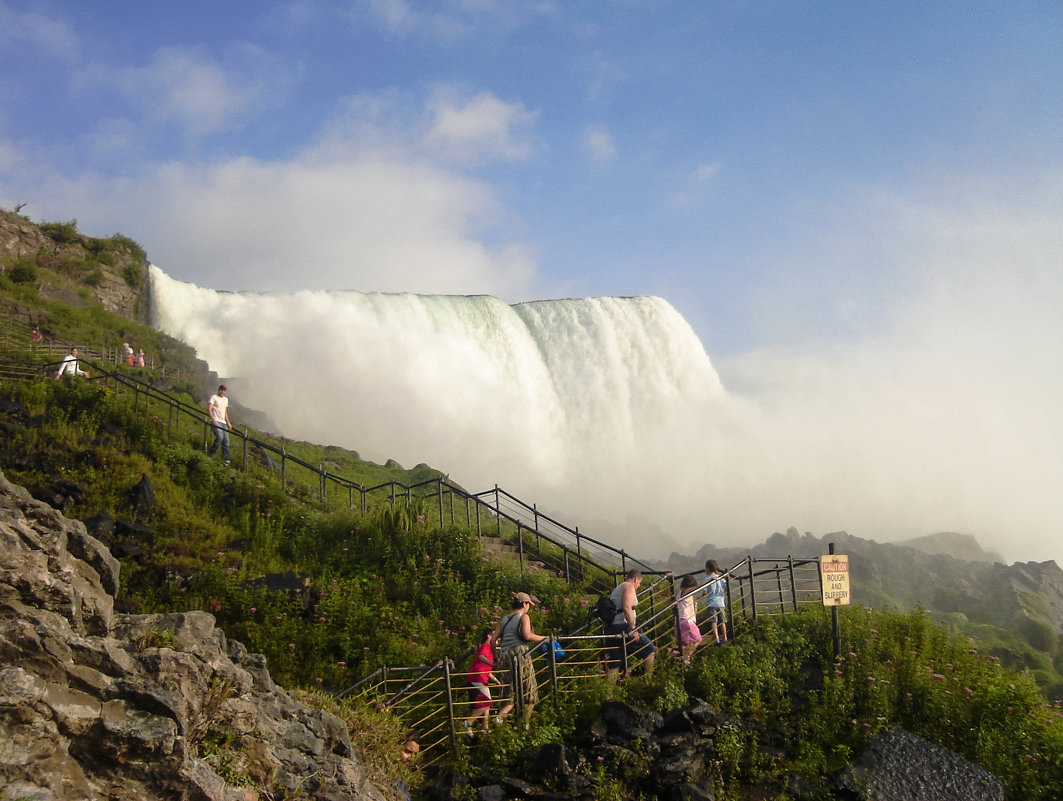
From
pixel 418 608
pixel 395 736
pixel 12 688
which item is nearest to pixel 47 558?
pixel 12 688

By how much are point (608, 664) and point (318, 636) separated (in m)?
3.96

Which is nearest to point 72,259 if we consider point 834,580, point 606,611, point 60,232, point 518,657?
point 60,232

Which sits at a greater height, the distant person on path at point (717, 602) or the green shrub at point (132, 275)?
the green shrub at point (132, 275)

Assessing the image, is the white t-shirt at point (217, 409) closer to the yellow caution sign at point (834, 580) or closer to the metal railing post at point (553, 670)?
the metal railing post at point (553, 670)

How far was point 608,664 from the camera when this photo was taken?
10.7 m

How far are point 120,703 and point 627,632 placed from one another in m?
6.69

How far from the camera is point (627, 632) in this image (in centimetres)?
1058

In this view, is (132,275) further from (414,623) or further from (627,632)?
(627,632)

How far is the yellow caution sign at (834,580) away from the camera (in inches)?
420

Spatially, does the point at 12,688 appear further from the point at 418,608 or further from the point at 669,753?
the point at 418,608

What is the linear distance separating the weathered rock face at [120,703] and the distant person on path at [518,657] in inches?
91.4

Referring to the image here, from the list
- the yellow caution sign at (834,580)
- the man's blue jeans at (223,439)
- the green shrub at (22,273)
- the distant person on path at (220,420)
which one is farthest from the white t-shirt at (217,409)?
the green shrub at (22,273)

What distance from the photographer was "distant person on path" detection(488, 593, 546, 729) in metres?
9.19

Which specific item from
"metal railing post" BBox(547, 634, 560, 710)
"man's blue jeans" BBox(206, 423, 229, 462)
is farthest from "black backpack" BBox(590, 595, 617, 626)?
"man's blue jeans" BBox(206, 423, 229, 462)
